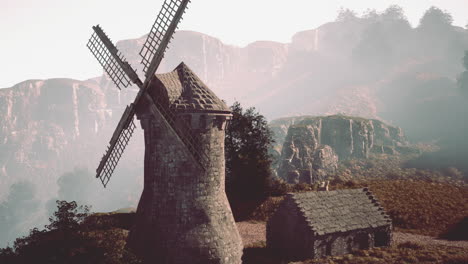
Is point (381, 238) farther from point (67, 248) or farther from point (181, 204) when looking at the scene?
point (67, 248)

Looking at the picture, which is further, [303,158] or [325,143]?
[325,143]

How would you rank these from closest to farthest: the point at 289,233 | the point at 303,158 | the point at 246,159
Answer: the point at 289,233 < the point at 246,159 < the point at 303,158

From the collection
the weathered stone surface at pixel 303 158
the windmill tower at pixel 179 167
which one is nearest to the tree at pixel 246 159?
the windmill tower at pixel 179 167

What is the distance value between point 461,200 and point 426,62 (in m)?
169

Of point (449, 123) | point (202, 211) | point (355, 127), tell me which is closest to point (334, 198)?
point (202, 211)

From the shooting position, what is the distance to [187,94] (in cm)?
1664

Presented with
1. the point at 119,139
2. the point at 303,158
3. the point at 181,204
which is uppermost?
the point at 119,139

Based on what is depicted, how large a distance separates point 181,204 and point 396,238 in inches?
790

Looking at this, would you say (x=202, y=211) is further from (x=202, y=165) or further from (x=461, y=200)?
(x=461, y=200)

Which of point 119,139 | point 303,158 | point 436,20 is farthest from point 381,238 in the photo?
point 436,20

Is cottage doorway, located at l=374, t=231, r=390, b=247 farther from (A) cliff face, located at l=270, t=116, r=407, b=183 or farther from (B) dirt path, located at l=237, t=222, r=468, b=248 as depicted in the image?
(A) cliff face, located at l=270, t=116, r=407, b=183

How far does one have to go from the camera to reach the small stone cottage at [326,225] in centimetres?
1992

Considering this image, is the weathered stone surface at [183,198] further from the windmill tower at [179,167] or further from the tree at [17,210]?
the tree at [17,210]

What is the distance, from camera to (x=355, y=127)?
9200 cm
